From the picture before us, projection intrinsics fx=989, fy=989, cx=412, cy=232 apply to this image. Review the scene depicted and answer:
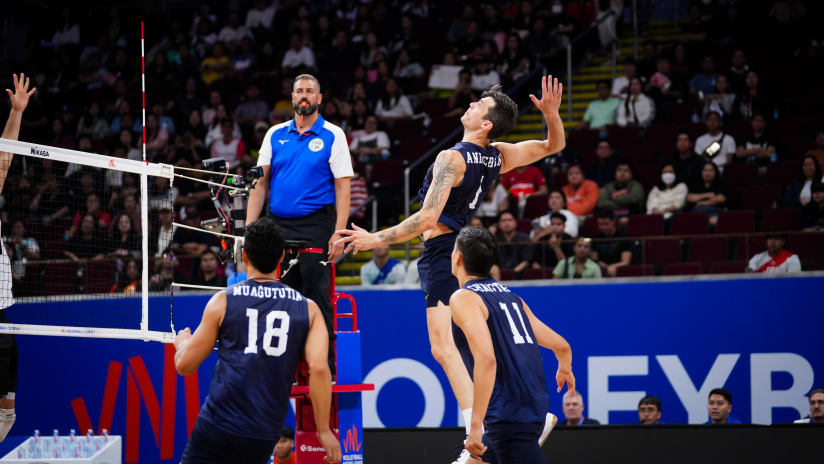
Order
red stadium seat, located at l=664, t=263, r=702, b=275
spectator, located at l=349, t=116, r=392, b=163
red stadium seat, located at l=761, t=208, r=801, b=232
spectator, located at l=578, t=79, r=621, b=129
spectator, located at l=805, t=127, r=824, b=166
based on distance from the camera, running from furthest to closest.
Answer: spectator, located at l=349, t=116, r=392, b=163, spectator, located at l=578, t=79, r=621, b=129, spectator, located at l=805, t=127, r=824, b=166, red stadium seat, located at l=761, t=208, r=801, b=232, red stadium seat, located at l=664, t=263, r=702, b=275

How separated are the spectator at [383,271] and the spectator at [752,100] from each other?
19.9ft

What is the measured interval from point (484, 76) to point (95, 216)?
281 inches

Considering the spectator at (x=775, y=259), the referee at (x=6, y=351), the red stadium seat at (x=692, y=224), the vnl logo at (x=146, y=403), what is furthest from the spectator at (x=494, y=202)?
the referee at (x=6, y=351)

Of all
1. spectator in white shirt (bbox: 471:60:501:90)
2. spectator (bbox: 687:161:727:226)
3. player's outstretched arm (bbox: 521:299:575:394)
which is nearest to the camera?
player's outstretched arm (bbox: 521:299:575:394)

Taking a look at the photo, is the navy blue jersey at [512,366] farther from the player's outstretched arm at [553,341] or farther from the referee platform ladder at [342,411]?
the referee platform ladder at [342,411]

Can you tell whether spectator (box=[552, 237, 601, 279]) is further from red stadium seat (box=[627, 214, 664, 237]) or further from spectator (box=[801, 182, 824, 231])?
spectator (box=[801, 182, 824, 231])

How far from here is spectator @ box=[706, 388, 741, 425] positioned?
1038 cm

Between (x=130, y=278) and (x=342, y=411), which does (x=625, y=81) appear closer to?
(x=130, y=278)

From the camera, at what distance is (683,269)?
11453 millimetres

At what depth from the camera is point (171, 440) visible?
40.9ft

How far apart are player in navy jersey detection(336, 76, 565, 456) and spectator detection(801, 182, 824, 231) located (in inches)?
221

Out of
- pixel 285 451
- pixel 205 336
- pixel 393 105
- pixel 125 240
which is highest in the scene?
pixel 393 105

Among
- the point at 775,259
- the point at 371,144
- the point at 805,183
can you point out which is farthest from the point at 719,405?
the point at 371,144

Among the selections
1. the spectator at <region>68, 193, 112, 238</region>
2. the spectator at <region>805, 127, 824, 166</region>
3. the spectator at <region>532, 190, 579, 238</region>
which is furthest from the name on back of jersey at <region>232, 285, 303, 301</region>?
the spectator at <region>805, 127, 824, 166</region>
